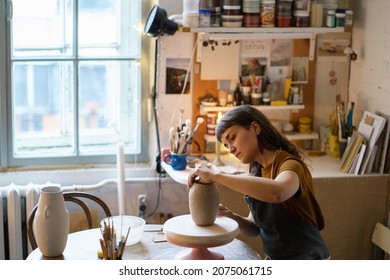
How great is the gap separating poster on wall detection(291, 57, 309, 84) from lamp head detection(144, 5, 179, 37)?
785mm

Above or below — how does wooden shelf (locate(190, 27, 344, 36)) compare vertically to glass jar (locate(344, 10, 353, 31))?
below

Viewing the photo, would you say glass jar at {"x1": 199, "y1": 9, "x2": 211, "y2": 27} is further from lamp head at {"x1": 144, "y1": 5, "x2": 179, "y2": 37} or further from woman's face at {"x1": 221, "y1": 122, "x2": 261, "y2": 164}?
woman's face at {"x1": 221, "y1": 122, "x2": 261, "y2": 164}

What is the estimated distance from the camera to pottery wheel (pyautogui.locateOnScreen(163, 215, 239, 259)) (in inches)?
108

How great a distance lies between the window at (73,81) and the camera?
401 centimetres

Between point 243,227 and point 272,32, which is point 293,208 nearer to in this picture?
point 243,227

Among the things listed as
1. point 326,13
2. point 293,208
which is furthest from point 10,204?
point 326,13

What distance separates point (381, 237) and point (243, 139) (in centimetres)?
145

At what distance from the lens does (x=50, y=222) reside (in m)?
2.81

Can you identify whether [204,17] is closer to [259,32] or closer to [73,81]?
[259,32]

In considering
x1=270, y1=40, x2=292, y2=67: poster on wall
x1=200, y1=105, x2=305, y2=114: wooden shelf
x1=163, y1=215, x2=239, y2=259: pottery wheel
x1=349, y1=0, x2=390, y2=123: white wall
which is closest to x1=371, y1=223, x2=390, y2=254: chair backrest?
x1=349, y1=0, x2=390, y2=123: white wall

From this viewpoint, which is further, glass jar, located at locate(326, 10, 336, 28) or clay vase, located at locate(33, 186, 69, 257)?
glass jar, located at locate(326, 10, 336, 28)

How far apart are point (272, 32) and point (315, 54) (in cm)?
43

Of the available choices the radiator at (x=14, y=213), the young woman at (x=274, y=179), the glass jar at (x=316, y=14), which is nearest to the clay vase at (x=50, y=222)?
the young woman at (x=274, y=179)
